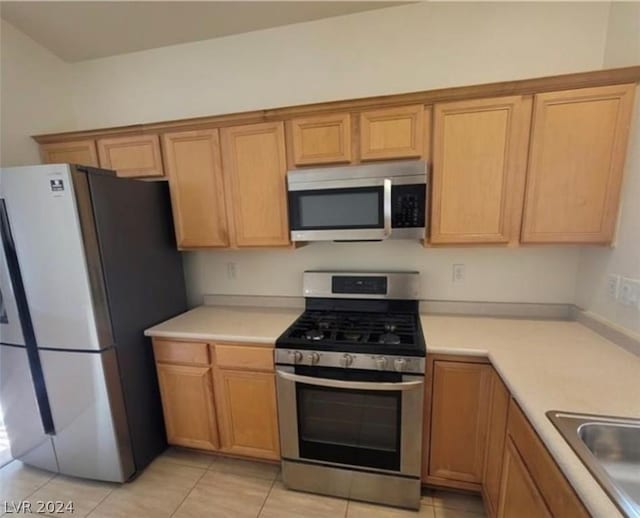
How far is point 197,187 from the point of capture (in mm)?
1971

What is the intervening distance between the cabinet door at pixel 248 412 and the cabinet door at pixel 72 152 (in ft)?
5.46

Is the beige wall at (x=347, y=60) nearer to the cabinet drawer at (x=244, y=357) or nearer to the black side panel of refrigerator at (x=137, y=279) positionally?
the black side panel of refrigerator at (x=137, y=279)

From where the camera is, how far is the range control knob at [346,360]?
1.54 meters

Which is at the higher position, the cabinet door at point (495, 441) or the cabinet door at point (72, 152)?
the cabinet door at point (72, 152)

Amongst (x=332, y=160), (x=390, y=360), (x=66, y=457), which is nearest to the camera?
(x=390, y=360)

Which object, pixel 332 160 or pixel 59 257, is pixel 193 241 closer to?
pixel 59 257

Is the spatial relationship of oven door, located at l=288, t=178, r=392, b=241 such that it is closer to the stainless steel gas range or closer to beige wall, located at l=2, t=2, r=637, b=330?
beige wall, located at l=2, t=2, r=637, b=330

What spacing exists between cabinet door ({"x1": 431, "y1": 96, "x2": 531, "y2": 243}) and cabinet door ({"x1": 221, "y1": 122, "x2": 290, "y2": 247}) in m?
0.88

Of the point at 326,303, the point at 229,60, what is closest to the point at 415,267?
the point at 326,303

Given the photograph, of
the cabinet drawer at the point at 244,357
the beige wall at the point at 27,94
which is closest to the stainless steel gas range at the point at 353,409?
the cabinet drawer at the point at 244,357

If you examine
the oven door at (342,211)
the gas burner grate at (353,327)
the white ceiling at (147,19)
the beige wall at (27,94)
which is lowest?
the gas burner grate at (353,327)

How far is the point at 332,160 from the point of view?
1.73 meters

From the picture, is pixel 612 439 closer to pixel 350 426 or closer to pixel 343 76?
pixel 350 426

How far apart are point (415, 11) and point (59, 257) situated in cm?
240
